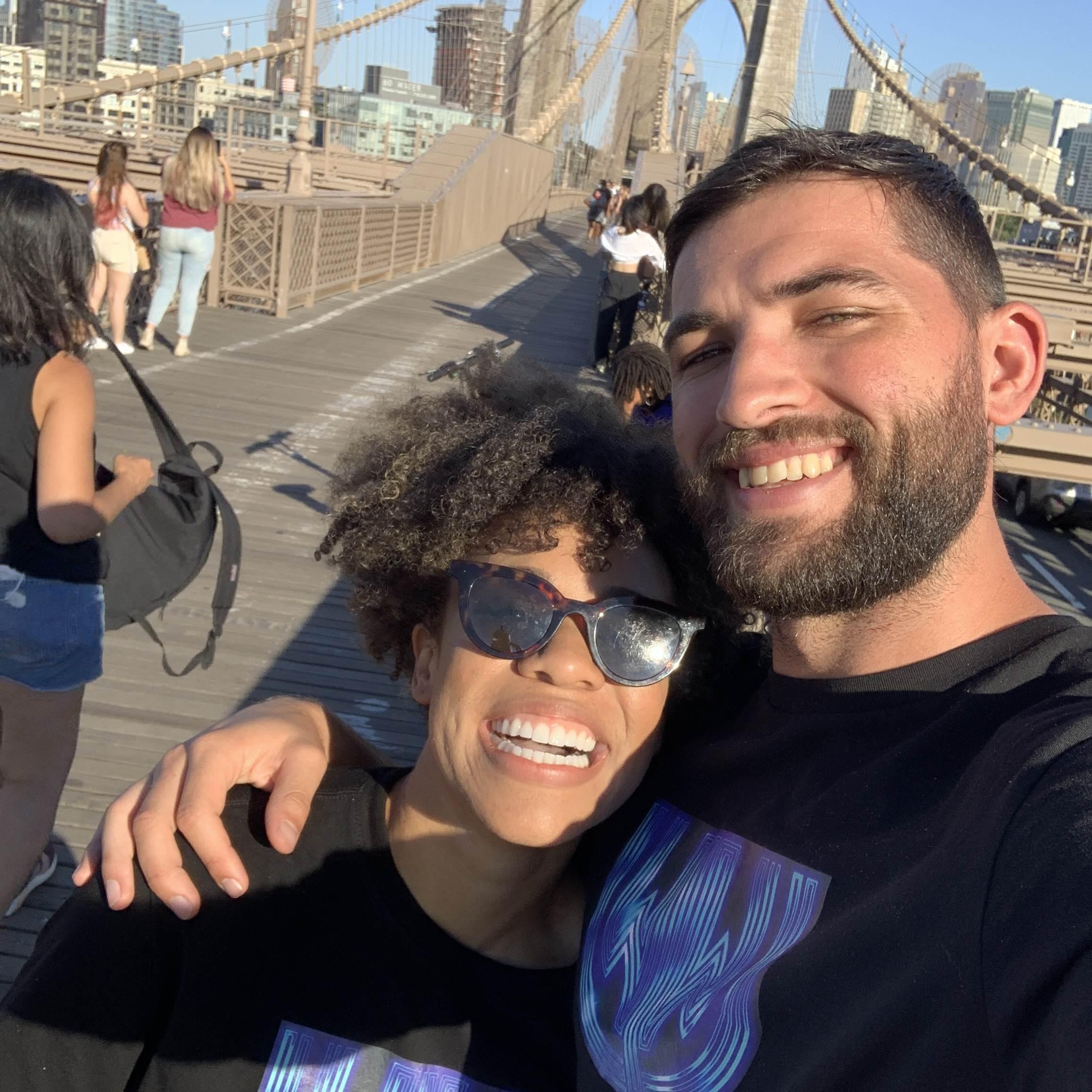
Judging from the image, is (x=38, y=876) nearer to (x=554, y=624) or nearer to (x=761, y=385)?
(x=554, y=624)

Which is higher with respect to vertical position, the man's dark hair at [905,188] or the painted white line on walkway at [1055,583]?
the man's dark hair at [905,188]

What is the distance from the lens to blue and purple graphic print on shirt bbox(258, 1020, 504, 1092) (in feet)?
4.41

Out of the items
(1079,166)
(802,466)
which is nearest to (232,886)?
(802,466)

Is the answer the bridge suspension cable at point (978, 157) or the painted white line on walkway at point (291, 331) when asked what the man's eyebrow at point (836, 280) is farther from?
the bridge suspension cable at point (978, 157)

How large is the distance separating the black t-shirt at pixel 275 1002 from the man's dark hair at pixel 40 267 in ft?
4.68

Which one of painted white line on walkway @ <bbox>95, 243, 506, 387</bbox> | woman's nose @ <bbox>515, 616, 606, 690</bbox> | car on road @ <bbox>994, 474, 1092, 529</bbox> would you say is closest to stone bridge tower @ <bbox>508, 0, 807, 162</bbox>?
painted white line on walkway @ <bbox>95, 243, 506, 387</bbox>

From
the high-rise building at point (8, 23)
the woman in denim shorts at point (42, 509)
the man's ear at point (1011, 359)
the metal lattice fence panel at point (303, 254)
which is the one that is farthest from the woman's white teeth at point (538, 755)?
the high-rise building at point (8, 23)

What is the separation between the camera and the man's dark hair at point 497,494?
62.5 inches

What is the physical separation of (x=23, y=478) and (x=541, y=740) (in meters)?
1.50

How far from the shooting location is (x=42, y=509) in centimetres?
241

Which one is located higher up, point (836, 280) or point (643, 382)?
point (836, 280)

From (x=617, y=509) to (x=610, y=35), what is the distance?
41856 mm

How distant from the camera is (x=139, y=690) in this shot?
3992 millimetres

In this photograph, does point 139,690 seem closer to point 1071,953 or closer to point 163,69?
point 1071,953
